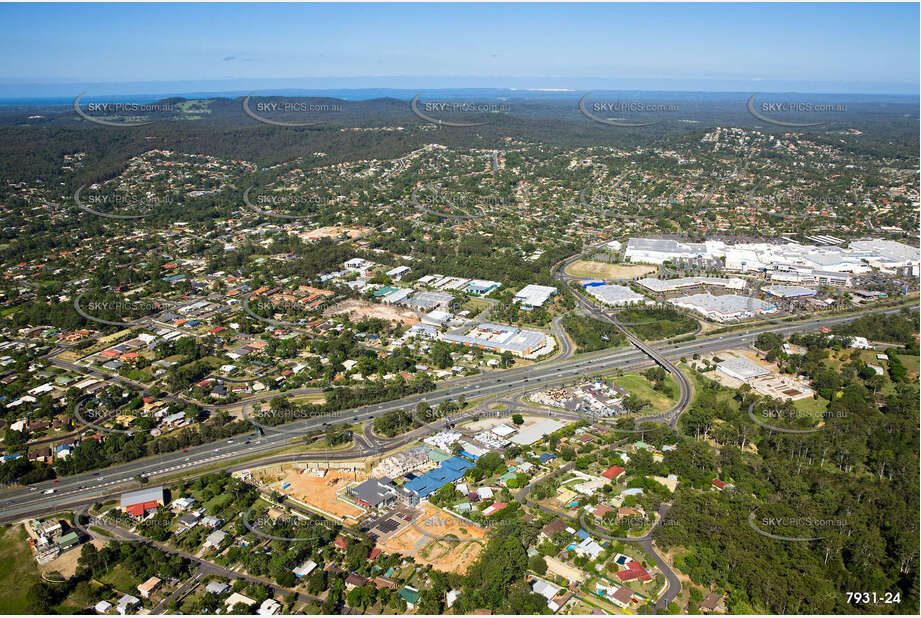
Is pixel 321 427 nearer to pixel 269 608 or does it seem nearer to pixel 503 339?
pixel 269 608

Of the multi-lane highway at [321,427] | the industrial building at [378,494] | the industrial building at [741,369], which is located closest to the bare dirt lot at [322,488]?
the industrial building at [378,494]

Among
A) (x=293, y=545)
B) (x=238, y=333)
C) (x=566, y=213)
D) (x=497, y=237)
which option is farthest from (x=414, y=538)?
(x=566, y=213)

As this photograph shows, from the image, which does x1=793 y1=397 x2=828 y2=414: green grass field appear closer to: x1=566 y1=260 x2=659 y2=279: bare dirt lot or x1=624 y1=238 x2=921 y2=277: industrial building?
x1=566 y1=260 x2=659 y2=279: bare dirt lot

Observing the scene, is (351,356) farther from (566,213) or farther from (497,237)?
(566,213)

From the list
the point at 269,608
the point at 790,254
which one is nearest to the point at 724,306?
the point at 790,254

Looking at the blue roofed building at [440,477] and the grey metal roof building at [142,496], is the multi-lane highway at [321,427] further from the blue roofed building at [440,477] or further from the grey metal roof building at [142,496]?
the blue roofed building at [440,477]
